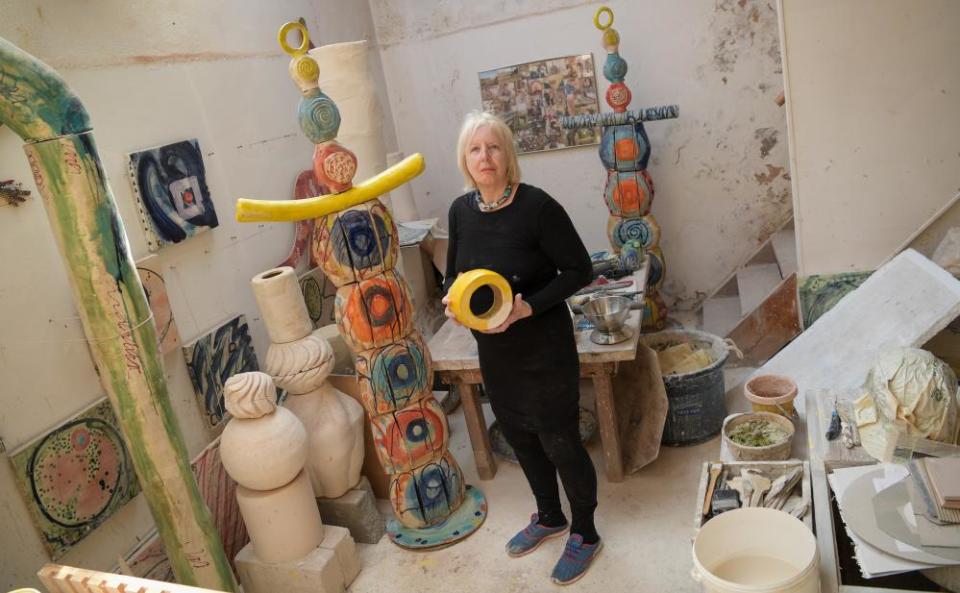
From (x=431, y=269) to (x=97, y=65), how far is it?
2595 mm

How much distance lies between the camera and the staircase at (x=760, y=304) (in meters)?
4.60

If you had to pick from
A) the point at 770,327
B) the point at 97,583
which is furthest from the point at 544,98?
the point at 97,583

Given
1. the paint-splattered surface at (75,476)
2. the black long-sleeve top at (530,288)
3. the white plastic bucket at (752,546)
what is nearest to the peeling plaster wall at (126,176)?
the paint-splattered surface at (75,476)

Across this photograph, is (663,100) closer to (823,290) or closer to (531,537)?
(823,290)

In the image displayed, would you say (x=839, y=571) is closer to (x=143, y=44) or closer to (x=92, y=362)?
(x=92, y=362)

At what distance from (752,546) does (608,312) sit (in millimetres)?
1475

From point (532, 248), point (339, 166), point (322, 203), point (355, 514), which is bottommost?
point (355, 514)

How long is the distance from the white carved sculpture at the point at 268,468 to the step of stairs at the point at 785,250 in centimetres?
320

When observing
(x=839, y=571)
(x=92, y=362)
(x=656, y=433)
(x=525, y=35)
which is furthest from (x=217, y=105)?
(x=839, y=571)

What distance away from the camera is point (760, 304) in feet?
15.4

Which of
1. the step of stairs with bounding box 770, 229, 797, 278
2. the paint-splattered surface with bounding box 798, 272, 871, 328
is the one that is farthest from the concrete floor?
the step of stairs with bounding box 770, 229, 797, 278

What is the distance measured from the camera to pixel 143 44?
349cm

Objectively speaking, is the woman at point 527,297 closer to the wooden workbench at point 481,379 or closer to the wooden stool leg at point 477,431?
the wooden workbench at point 481,379

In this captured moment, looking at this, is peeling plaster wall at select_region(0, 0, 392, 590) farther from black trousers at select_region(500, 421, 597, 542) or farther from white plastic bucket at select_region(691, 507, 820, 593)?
white plastic bucket at select_region(691, 507, 820, 593)
